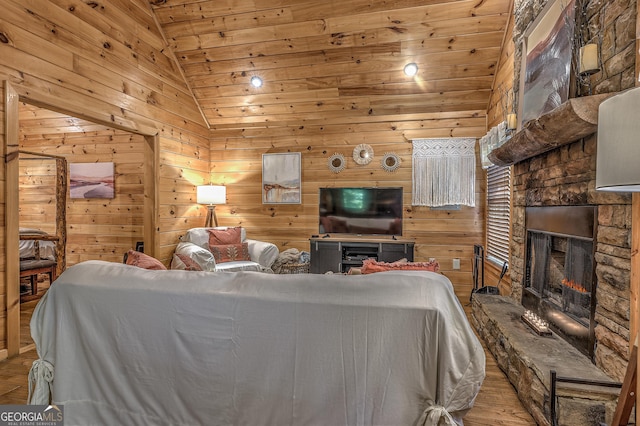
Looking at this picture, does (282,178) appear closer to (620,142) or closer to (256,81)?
(256,81)

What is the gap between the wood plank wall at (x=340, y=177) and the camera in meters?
4.67

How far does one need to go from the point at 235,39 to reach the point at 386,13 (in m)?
1.84

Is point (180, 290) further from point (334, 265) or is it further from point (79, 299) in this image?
point (334, 265)

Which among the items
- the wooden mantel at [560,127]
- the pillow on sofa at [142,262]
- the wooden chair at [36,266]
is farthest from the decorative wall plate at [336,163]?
the wooden chair at [36,266]

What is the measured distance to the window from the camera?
3.73 m

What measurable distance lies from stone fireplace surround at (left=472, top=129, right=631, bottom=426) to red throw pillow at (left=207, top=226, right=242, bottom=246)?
11.2 feet

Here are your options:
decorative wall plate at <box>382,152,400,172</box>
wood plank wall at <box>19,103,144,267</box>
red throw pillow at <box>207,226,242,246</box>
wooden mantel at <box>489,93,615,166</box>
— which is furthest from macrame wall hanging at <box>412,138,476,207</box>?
wood plank wall at <box>19,103,144,267</box>

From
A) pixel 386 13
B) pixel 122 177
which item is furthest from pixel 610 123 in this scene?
pixel 122 177

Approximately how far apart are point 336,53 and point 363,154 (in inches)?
57.4

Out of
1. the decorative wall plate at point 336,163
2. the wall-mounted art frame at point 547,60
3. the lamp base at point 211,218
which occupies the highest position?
the wall-mounted art frame at point 547,60

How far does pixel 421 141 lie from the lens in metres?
4.74

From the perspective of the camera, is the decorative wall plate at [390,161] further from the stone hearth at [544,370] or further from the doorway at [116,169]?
the doorway at [116,169]

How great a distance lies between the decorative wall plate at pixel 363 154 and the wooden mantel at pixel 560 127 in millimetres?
2405

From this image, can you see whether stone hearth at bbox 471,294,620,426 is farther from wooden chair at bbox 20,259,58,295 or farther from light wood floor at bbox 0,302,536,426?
wooden chair at bbox 20,259,58,295
